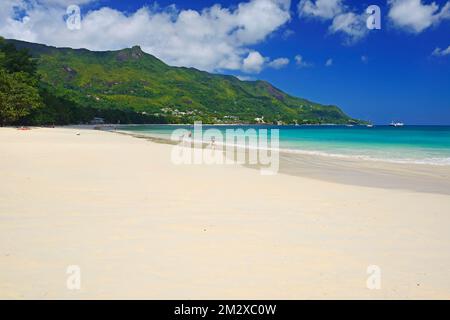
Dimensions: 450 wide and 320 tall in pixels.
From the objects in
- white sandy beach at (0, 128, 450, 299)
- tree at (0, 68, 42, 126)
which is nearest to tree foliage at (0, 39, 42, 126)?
tree at (0, 68, 42, 126)

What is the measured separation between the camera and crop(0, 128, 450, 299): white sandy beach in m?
4.58

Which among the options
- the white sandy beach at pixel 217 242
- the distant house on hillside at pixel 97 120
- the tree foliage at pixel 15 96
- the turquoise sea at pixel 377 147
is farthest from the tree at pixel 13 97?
the distant house on hillside at pixel 97 120

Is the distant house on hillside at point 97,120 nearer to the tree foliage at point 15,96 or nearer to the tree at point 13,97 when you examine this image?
the tree foliage at point 15,96

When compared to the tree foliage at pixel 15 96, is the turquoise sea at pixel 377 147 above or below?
below

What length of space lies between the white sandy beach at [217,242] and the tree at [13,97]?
6650 cm

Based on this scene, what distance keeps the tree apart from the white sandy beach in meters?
66.5

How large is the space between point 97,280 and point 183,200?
5.15 meters

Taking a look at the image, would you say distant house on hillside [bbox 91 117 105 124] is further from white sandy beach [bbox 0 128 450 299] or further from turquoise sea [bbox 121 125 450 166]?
white sandy beach [bbox 0 128 450 299]

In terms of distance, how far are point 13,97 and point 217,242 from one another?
74411mm

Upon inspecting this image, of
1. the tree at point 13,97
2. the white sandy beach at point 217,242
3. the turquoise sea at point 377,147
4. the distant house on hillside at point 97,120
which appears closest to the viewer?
the white sandy beach at point 217,242

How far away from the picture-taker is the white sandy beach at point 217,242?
4.58 metres

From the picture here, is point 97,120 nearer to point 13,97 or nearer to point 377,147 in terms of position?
point 13,97

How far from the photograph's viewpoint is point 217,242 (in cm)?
624
